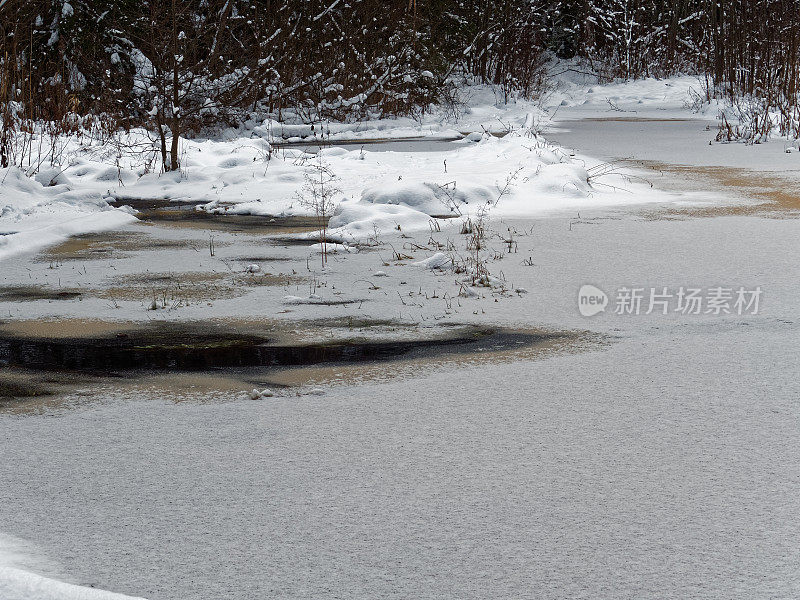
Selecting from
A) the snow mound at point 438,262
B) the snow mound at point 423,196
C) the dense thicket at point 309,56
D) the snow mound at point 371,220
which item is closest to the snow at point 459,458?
the snow mound at point 438,262

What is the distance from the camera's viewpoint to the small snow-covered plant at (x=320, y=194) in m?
8.02

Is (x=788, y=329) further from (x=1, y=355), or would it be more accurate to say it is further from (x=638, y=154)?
(x=638, y=154)

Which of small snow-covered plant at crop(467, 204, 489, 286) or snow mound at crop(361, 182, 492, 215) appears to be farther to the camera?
snow mound at crop(361, 182, 492, 215)

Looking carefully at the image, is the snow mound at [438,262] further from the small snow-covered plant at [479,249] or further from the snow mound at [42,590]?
the snow mound at [42,590]

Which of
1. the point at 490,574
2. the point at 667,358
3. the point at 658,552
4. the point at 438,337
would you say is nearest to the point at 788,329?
the point at 667,358

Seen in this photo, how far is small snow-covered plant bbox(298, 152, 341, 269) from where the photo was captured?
316 inches

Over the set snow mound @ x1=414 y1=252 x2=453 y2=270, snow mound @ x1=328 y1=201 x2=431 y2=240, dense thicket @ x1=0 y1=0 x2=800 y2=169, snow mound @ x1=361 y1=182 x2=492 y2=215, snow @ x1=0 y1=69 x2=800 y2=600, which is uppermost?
dense thicket @ x1=0 y1=0 x2=800 y2=169

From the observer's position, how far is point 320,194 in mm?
8930

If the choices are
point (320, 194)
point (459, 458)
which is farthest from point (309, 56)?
point (459, 458)

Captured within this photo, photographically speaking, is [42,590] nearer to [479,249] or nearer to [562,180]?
[479,249]

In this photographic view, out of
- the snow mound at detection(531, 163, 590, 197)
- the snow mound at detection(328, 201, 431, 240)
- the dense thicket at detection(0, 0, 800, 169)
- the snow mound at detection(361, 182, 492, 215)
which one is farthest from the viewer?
the dense thicket at detection(0, 0, 800, 169)

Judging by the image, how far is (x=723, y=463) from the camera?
2.87m

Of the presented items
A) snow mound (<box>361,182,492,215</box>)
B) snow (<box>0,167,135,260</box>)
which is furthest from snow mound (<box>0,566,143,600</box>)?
snow mound (<box>361,182,492,215</box>)

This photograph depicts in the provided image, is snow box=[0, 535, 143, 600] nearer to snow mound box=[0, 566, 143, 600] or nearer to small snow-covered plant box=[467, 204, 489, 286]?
snow mound box=[0, 566, 143, 600]
